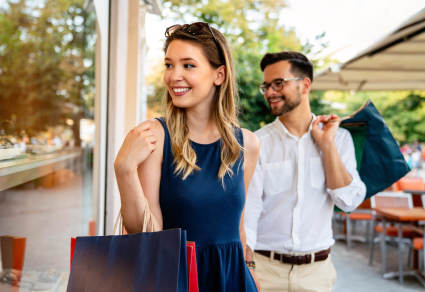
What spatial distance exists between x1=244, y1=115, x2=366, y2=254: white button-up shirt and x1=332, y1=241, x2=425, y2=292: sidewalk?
2966mm

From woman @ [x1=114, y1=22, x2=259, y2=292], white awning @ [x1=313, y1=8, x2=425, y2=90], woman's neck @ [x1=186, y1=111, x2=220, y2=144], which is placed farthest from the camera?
white awning @ [x1=313, y1=8, x2=425, y2=90]

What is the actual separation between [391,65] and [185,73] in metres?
4.93

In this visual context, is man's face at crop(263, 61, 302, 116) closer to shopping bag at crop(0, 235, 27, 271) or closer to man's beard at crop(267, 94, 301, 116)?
man's beard at crop(267, 94, 301, 116)

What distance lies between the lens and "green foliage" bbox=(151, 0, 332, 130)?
536 centimetres

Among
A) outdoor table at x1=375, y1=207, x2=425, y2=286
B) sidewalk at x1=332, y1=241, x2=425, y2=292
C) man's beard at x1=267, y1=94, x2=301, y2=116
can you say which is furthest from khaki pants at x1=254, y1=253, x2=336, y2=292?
outdoor table at x1=375, y1=207, x2=425, y2=286

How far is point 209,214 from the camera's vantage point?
1.49m

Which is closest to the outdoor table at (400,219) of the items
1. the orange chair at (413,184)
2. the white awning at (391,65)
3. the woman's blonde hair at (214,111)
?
the orange chair at (413,184)

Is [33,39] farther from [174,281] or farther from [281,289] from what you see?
[281,289]

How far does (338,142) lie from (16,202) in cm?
185

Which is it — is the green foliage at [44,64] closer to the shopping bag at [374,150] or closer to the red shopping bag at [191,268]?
the red shopping bag at [191,268]

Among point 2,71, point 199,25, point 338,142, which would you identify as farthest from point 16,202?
point 338,142

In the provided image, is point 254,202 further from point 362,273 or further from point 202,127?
point 362,273

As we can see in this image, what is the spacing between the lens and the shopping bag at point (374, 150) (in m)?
2.43

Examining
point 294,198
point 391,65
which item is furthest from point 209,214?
point 391,65
